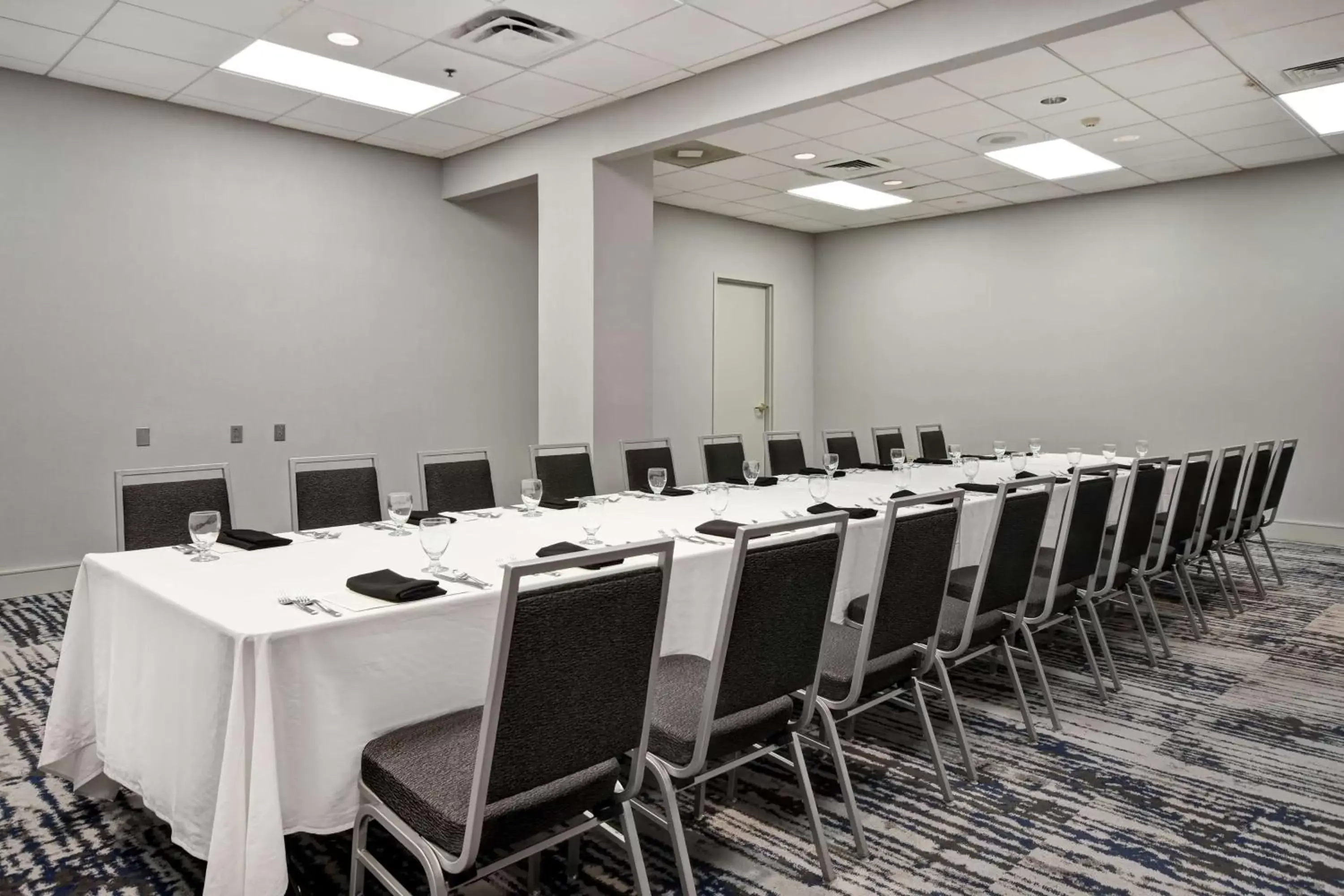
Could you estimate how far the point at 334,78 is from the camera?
5.57 m

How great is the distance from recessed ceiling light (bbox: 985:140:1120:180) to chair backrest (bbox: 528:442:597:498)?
4390mm

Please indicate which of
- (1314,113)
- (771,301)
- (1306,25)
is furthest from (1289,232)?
(771,301)

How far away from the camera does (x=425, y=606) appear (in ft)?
7.25

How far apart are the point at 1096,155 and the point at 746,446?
15.5ft

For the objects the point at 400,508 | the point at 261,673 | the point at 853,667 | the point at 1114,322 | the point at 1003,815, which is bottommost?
the point at 1003,815

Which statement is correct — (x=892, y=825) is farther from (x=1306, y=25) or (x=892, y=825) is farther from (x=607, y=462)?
(x=1306, y=25)

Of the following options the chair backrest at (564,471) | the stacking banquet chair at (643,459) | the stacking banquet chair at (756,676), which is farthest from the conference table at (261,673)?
the stacking banquet chair at (643,459)

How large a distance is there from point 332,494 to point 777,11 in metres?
3.28

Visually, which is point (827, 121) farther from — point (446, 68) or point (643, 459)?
point (643, 459)

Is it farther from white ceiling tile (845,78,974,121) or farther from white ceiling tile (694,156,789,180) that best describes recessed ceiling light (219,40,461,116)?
white ceiling tile (845,78,974,121)

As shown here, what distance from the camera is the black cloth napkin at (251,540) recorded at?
2939 millimetres

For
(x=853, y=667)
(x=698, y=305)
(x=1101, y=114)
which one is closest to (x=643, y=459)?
(x=853, y=667)

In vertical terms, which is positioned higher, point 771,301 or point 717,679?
point 771,301

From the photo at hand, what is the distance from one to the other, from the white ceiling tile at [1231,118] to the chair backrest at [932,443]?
111 inches
